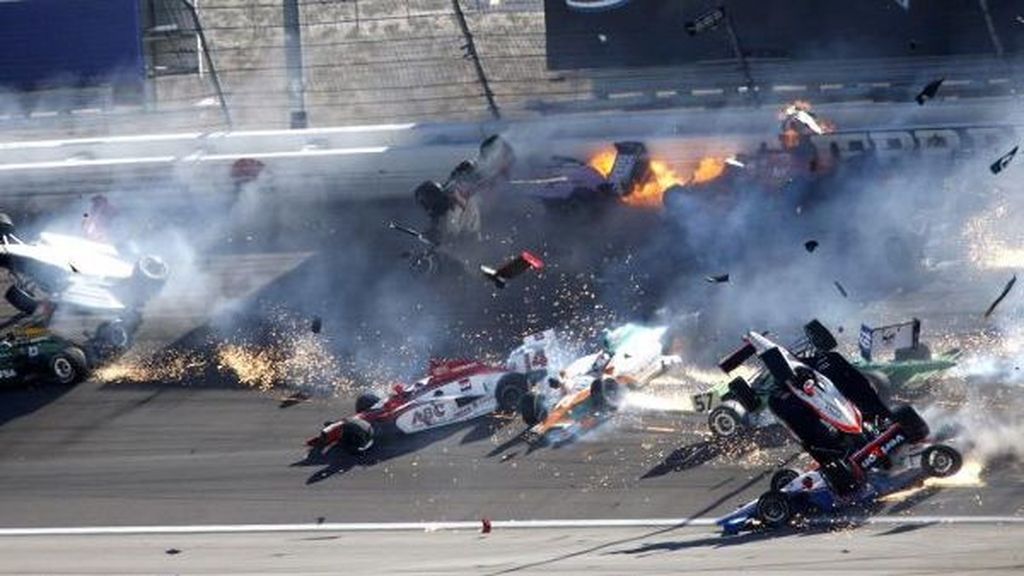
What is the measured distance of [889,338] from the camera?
62.3 feet

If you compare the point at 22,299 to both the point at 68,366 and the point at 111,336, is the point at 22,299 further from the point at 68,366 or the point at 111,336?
the point at 68,366

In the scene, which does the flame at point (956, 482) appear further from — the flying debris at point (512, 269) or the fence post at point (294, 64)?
the fence post at point (294, 64)

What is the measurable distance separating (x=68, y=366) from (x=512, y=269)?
217 inches

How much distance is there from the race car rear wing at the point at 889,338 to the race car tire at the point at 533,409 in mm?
3447

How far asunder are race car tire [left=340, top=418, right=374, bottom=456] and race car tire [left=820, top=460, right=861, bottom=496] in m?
5.19

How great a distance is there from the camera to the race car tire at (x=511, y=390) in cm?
1942

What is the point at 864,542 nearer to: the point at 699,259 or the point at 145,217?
the point at 699,259

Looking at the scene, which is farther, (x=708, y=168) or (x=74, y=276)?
(x=708, y=168)

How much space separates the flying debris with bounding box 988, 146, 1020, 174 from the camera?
74.7 feet

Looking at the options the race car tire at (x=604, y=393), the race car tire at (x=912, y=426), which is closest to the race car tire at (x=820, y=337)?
the race car tire at (x=912, y=426)

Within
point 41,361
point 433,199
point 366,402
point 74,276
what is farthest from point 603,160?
point 41,361

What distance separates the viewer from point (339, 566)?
50.7ft

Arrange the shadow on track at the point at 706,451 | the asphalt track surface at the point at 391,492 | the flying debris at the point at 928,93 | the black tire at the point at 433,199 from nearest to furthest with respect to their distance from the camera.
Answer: the asphalt track surface at the point at 391,492 < the shadow on track at the point at 706,451 < the black tire at the point at 433,199 < the flying debris at the point at 928,93

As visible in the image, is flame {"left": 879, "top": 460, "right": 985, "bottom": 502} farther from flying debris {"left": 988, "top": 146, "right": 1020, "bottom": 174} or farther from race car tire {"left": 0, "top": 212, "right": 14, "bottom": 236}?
race car tire {"left": 0, "top": 212, "right": 14, "bottom": 236}
